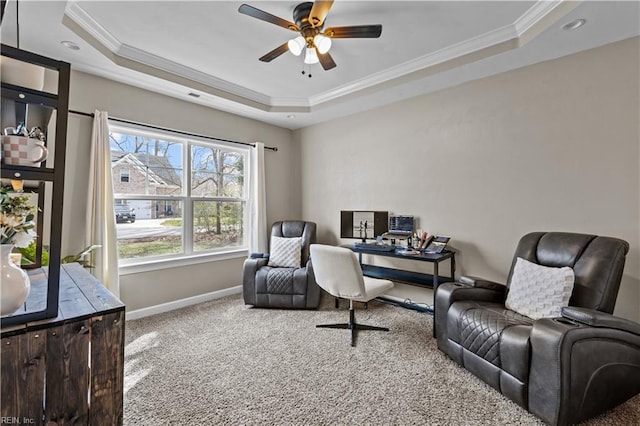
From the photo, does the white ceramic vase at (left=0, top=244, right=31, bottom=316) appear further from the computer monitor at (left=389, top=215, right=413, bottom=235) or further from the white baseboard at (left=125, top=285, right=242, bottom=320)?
the computer monitor at (left=389, top=215, right=413, bottom=235)

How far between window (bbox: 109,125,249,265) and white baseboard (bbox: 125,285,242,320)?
556 millimetres

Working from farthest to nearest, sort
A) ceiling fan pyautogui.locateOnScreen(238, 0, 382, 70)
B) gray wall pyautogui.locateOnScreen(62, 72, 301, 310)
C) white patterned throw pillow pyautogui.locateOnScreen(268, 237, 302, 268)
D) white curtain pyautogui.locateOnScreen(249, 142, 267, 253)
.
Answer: white curtain pyautogui.locateOnScreen(249, 142, 267, 253) → white patterned throw pillow pyautogui.locateOnScreen(268, 237, 302, 268) → gray wall pyautogui.locateOnScreen(62, 72, 301, 310) → ceiling fan pyautogui.locateOnScreen(238, 0, 382, 70)

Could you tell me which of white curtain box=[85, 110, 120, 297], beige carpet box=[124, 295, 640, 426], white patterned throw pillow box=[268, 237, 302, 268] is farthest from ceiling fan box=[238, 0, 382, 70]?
beige carpet box=[124, 295, 640, 426]

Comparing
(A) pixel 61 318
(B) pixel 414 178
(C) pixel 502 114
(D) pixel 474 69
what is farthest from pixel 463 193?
(A) pixel 61 318

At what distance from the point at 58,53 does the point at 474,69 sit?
3.86 m

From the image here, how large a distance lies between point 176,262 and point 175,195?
0.85 m

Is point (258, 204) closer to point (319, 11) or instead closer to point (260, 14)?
point (260, 14)

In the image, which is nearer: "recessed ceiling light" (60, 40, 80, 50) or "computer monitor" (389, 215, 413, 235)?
"recessed ceiling light" (60, 40, 80, 50)

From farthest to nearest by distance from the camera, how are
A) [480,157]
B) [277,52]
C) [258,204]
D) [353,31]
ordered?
1. [258,204]
2. [480,157]
3. [277,52]
4. [353,31]

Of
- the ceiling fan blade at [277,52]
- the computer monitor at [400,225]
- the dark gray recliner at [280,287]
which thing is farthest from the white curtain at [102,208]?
the computer monitor at [400,225]

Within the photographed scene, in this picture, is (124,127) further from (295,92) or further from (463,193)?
(463,193)

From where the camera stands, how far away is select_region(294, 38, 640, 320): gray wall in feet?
7.86

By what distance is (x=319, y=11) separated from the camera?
6.21 feet

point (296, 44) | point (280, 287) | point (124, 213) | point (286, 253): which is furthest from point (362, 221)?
point (124, 213)
